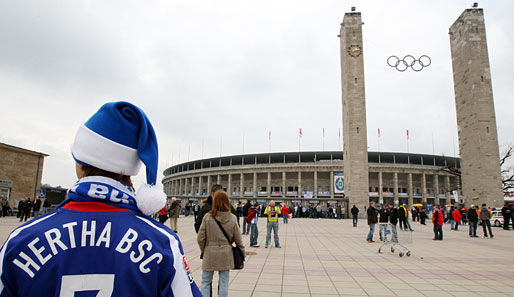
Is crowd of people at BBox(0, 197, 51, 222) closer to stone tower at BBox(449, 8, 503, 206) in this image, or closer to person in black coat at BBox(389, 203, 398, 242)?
person in black coat at BBox(389, 203, 398, 242)

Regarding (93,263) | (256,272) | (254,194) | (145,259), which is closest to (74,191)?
(93,263)

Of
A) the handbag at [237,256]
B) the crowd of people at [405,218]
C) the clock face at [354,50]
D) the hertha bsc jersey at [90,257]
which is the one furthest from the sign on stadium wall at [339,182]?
the hertha bsc jersey at [90,257]

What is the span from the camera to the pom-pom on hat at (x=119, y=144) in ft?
4.76

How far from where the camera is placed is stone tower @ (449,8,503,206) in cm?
3253

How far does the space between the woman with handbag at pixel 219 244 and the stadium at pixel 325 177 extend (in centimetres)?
6043

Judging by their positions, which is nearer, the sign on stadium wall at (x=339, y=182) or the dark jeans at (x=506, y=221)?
the dark jeans at (x=506, y=221)

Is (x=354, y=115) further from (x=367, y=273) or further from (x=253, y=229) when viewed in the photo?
(x=367, y=273)

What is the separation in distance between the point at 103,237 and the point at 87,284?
17 centimetres

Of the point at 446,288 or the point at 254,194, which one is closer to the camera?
the point at 446,288

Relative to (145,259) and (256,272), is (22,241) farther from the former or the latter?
(256,272)

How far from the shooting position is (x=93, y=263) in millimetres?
1192

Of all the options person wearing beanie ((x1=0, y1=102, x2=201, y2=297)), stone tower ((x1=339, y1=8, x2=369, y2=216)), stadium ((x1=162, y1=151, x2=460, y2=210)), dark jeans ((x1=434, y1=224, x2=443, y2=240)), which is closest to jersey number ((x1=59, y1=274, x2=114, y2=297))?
person wearing beanie ((x1=0, y1=102, x2=201, y2=297))

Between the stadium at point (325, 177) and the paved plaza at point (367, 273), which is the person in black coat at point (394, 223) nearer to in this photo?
the paved plaza at point (367, 273)

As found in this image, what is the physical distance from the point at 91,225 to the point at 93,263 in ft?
0.47
